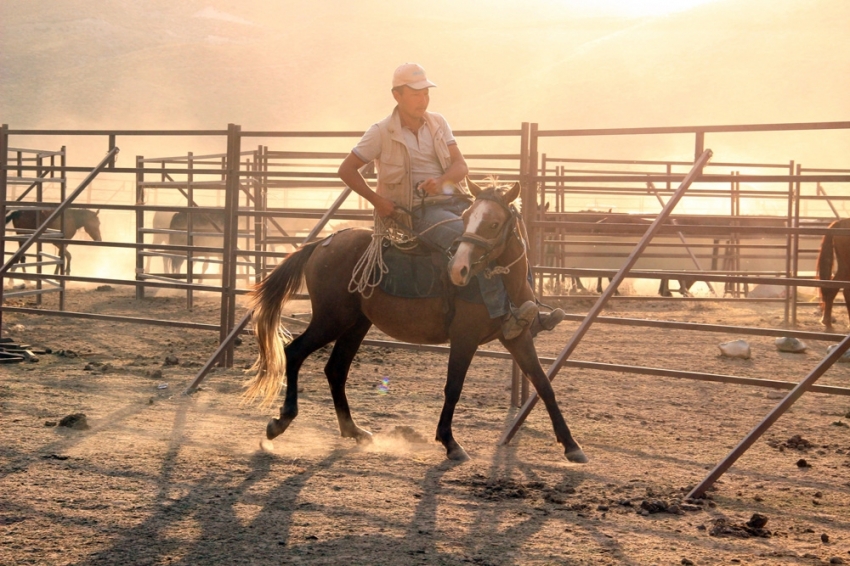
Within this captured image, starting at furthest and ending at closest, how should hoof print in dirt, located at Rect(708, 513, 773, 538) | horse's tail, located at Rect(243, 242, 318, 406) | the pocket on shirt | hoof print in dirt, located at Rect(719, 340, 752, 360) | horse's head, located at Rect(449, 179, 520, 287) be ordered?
hoof print in dirt, located at Rect(719, 340, 752, 360) → horse's tail, located at Rect(243, 242, 318, 406) → the pocket on shirt → horse's head, located at Rect(449, 179, 520, 287) → hoof print in dirt, located at Rect(708, 513, 773, 538)

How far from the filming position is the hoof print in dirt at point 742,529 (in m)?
3.60

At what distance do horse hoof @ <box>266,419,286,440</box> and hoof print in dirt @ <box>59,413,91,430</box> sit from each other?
1094 mm

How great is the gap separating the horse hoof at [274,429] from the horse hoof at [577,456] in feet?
5.05

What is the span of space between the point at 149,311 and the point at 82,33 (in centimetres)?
10246

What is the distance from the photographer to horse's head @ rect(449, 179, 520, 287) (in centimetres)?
440

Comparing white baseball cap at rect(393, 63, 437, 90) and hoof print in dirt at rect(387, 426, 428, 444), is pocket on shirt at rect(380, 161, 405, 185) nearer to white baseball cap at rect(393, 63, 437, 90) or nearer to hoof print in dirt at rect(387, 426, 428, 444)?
white baseball cap at rect(393, 63, 437, 90)

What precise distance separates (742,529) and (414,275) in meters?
2.14

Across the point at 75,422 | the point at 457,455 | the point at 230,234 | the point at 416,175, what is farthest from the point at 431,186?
the point at 230,234

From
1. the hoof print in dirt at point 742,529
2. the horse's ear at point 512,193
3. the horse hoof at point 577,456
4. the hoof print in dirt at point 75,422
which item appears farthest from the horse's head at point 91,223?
the hoof print in dirt at point 742,529

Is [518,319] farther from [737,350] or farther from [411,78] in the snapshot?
[737,350]

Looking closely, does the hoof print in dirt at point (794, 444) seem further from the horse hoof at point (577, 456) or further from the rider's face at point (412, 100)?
the rider's face at point (412, 100)

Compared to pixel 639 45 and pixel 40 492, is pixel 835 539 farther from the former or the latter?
pixel 639 45

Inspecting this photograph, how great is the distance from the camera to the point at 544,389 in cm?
482

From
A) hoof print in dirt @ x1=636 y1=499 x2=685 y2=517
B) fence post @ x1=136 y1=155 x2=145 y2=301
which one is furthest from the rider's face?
fence post @ x1=136 y1=155 x2=145 y2=301
